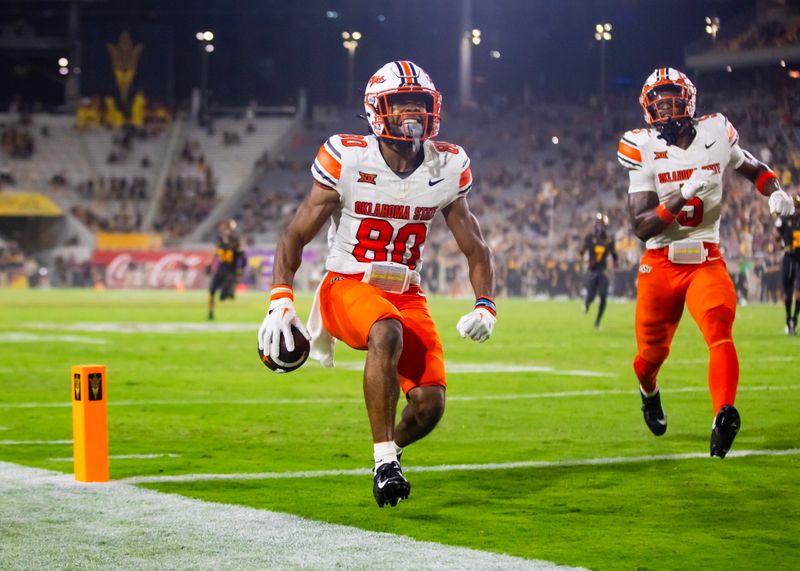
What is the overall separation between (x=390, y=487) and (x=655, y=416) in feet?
11.3

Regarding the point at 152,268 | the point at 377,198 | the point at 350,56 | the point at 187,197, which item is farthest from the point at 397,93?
the point at 350,56

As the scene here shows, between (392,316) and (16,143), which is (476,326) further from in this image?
(16,143)

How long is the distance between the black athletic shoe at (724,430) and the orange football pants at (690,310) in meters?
0.21

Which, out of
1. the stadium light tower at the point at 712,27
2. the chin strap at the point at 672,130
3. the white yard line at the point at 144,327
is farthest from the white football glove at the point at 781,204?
the stadium light tower at the point at 712,27

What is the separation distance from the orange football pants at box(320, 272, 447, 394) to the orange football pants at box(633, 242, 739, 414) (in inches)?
76.9

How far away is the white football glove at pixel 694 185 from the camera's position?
765 centimetres

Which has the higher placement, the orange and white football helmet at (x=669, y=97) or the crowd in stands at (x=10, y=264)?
the orange and white football helmet at (x=669, y=97)

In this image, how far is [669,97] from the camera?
26.9ft

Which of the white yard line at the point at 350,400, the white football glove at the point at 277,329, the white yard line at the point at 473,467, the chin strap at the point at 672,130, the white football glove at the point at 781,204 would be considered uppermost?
the chin strap at the point at 672,130

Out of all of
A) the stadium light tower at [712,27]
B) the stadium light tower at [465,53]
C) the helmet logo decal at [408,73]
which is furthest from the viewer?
the stadium light tower at [465,53]

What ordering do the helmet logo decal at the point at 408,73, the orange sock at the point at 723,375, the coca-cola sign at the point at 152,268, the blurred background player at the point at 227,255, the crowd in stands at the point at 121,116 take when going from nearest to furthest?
the helmet logo decal at the point at 408,73 < the orange sock at the point at 723,375 < the blurred background player at the point at 227,255 < the coca-cola sign at the point at 152,268 < the crowd in stands at the point at 121,116

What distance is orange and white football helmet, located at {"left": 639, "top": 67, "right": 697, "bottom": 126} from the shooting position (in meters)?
8.20

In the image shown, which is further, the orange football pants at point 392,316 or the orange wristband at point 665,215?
the orange wristband at point 665,215

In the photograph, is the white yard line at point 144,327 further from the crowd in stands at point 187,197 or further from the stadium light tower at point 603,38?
the stadium light tower at point 603,38
